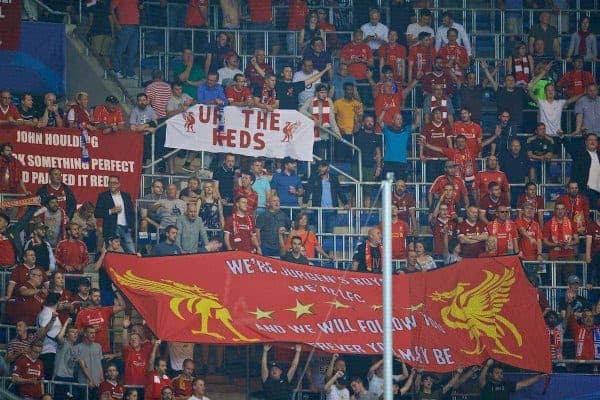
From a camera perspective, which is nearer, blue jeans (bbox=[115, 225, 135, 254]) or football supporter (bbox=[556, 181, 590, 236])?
blue jeans (bbox=[115, 225, 135, 254])

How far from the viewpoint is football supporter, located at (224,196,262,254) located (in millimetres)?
21141

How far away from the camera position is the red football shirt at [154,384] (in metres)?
19.0

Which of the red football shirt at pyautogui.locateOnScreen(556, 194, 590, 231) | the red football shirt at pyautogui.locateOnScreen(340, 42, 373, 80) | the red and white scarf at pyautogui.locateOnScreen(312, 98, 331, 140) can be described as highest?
the red football shirt at pyautogui.locateOnScreen(340, 42, 373, 80)

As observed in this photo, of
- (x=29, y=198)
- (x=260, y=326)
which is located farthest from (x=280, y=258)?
(x=29, y=198)

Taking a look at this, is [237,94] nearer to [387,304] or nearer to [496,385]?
[496,385]

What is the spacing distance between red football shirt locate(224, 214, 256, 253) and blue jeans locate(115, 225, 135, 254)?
121 centimetres

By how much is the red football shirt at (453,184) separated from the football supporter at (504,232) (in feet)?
2.33

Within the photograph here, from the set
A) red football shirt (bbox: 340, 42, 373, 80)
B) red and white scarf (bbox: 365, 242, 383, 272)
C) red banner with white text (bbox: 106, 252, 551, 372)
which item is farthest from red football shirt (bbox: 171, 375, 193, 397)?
red football shirt (bbox: 340, 42, 373, 80)

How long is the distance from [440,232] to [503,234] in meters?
0.79

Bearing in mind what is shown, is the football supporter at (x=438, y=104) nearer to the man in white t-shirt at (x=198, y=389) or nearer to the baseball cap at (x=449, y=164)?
the baseball cap at (x=449, y=164)

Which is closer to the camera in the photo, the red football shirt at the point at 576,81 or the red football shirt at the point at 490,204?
the red football shirt at the point at 490,204

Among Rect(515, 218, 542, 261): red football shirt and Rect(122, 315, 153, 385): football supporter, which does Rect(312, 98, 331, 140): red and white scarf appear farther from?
Rect(122, 315, 153, 385): football supporter

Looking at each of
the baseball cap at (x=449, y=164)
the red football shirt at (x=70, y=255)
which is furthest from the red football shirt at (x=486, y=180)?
the red football shirt at (x=70, y=255)

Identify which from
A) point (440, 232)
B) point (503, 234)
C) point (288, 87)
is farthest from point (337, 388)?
point (288, 87)
